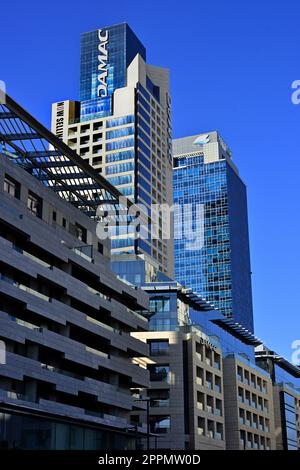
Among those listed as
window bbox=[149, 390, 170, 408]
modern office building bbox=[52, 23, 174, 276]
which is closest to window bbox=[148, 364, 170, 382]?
window bbox=[149, 390, 170, 408]

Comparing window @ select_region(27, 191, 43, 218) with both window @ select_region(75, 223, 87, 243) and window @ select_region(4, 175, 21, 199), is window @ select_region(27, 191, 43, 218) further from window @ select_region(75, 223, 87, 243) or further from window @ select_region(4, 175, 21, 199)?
window @ select_region(75, 223, 87, 243)

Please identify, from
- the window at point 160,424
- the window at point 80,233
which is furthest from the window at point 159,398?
the window at point 80,233

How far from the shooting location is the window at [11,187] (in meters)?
57.2

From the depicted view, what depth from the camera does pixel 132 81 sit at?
166m

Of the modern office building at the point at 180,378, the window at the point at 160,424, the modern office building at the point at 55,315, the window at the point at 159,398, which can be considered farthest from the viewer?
the window at the point at 159,398

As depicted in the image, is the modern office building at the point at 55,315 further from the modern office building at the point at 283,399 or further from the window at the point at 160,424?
the modern office building at the point at 283,399

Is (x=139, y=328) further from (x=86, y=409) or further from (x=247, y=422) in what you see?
(x=247, y=422)

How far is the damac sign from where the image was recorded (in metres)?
168

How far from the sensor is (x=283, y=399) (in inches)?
5231

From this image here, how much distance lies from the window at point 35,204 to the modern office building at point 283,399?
265 ft

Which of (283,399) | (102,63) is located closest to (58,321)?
(283,399)

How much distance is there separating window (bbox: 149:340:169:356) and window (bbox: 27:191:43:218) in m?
34.7

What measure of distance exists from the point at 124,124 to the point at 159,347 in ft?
264
